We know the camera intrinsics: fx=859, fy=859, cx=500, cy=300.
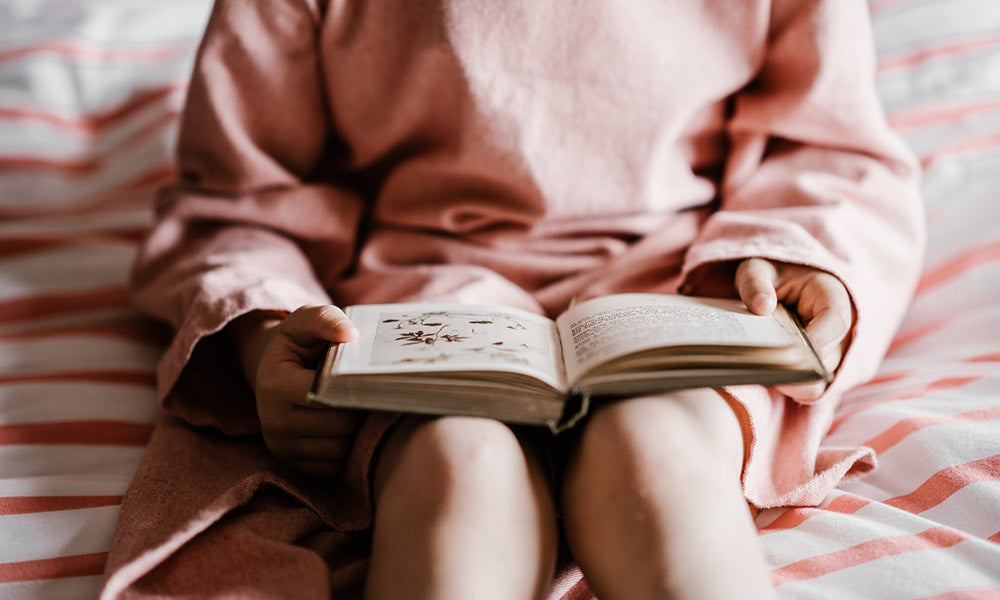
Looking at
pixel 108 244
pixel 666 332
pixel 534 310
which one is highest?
pixel 666 332

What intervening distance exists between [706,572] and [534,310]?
1.01 ft

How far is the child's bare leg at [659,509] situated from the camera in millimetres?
442

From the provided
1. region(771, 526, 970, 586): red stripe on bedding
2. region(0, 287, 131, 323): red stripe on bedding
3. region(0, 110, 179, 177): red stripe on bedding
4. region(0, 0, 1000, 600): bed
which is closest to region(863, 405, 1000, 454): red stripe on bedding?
region(0, 0, 1000, 600): bed

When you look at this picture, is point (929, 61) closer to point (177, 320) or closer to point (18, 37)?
point (177, 320)

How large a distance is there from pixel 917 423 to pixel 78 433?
2.13ft

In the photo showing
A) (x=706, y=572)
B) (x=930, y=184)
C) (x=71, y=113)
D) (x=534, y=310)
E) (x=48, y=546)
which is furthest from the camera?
(x=71, y=113)

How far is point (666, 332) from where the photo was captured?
0.51 metres

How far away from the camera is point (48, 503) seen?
1.98ft

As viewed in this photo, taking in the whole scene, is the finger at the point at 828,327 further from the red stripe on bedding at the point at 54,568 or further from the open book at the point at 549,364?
the red stripe on bedding at the point at 54,568

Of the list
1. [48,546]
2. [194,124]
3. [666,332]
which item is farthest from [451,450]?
[194,124]

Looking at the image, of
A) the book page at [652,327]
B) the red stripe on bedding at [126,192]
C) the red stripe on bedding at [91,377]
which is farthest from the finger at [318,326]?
the red stripe on bedding at [126,192]

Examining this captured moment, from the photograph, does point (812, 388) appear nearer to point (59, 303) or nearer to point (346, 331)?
point (346, 331)

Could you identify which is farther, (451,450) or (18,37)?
(18,37)

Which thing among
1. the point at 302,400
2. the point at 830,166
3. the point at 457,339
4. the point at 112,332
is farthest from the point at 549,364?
the point at 112,332
